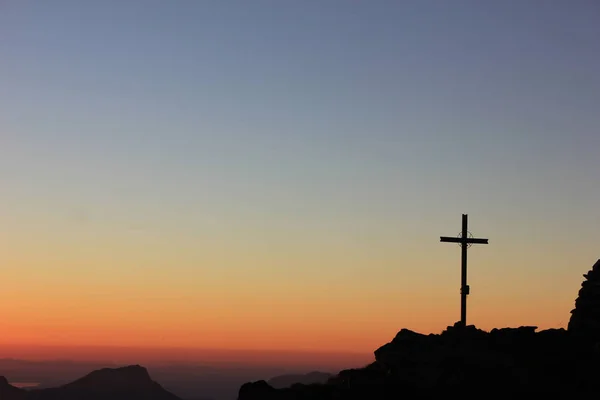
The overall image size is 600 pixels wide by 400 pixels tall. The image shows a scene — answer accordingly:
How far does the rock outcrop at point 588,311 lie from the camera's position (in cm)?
5038

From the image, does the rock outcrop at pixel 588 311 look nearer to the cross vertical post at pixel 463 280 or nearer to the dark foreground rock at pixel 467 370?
the dark foreground rock at pixel 467 370

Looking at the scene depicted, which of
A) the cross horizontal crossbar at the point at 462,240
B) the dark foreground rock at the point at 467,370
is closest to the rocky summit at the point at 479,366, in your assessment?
the dark foreground rock at the point at 467,370

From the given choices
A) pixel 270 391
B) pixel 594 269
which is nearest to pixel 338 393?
pixel 270 391

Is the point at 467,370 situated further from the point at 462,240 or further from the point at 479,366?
the point at 462,240

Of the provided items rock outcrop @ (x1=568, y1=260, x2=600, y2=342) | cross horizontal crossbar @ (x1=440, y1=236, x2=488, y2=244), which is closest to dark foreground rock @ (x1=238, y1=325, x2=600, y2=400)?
rock outcrop @ (x1=568, y1=260, x2=600, y2=342)

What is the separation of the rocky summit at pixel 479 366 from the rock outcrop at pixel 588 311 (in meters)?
0.05

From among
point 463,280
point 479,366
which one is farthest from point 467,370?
point 463,280

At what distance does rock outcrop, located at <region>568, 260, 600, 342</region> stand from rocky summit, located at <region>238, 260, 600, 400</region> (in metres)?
0.05

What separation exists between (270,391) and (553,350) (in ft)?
45.8

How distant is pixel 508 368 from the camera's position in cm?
4725

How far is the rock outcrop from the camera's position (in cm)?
5038

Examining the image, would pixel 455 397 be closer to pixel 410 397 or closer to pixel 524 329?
pixel 410 397

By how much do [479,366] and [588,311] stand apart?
7.51 metres

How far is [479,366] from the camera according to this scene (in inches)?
1870
